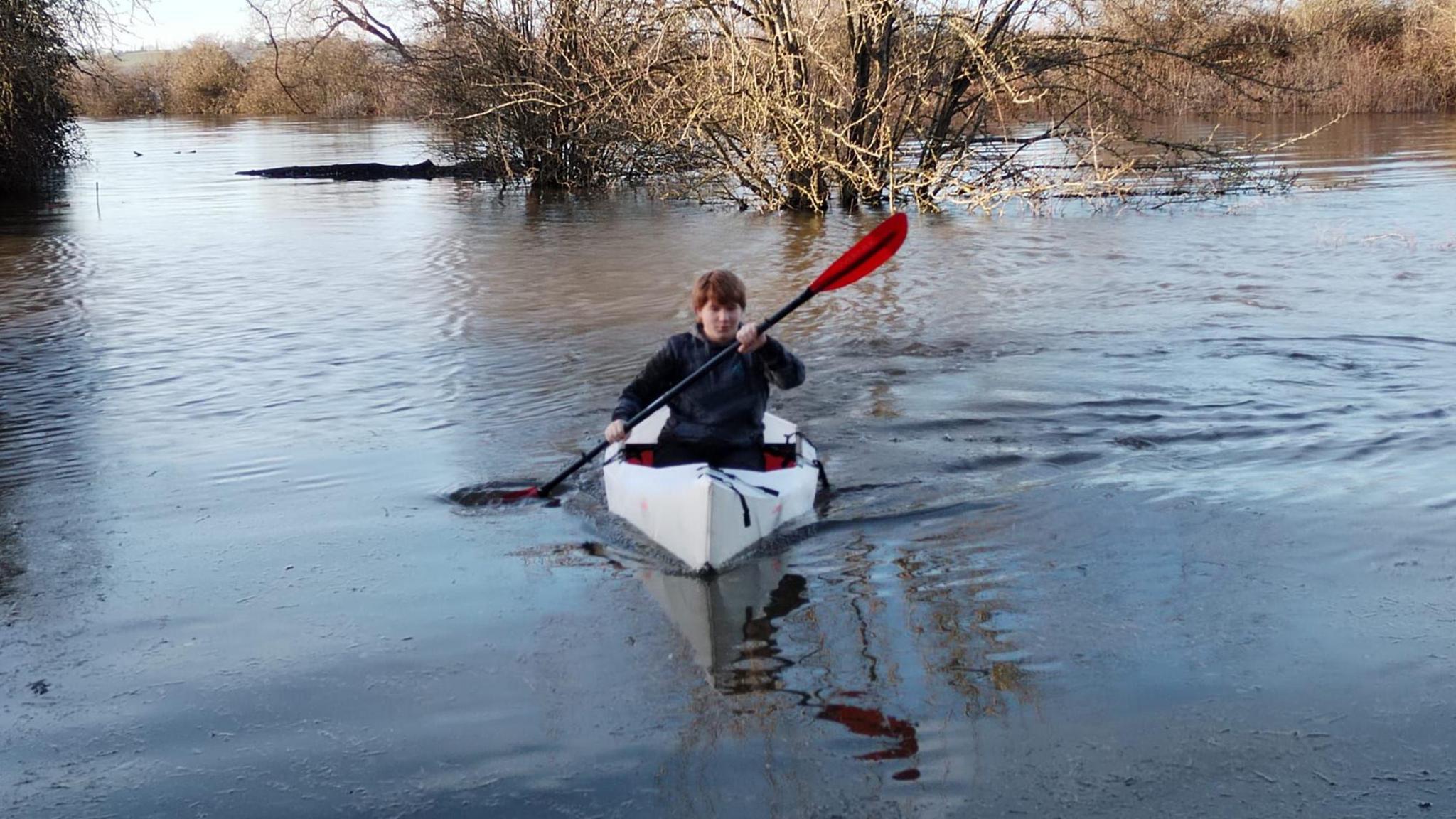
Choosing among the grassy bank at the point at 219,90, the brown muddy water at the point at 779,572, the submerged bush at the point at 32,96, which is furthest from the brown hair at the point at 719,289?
the grassy bank at the point at 219,90

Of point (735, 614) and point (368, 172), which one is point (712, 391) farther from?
point (368, 172)

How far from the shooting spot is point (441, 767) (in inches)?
138

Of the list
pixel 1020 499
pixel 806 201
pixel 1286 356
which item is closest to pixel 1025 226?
pixel 806 201

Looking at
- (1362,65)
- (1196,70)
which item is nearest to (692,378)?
(1196,70)

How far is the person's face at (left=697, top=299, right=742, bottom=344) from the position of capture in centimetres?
544

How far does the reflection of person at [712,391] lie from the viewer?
5.46 meters

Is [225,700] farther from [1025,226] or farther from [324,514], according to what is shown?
[1025,226]

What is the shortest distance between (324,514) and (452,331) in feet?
14.3

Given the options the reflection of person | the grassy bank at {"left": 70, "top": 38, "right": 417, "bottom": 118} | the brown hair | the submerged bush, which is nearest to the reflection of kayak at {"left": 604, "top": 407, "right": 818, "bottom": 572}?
the reflection of person

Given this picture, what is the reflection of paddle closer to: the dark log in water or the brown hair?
the brown hair

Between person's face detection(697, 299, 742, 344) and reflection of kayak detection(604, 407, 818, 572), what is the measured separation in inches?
15.7

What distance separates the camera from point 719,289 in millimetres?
5398

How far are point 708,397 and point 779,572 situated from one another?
97 centimetres

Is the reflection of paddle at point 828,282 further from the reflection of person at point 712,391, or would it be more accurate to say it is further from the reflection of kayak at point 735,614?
the reflection of kayak at point 735,614
